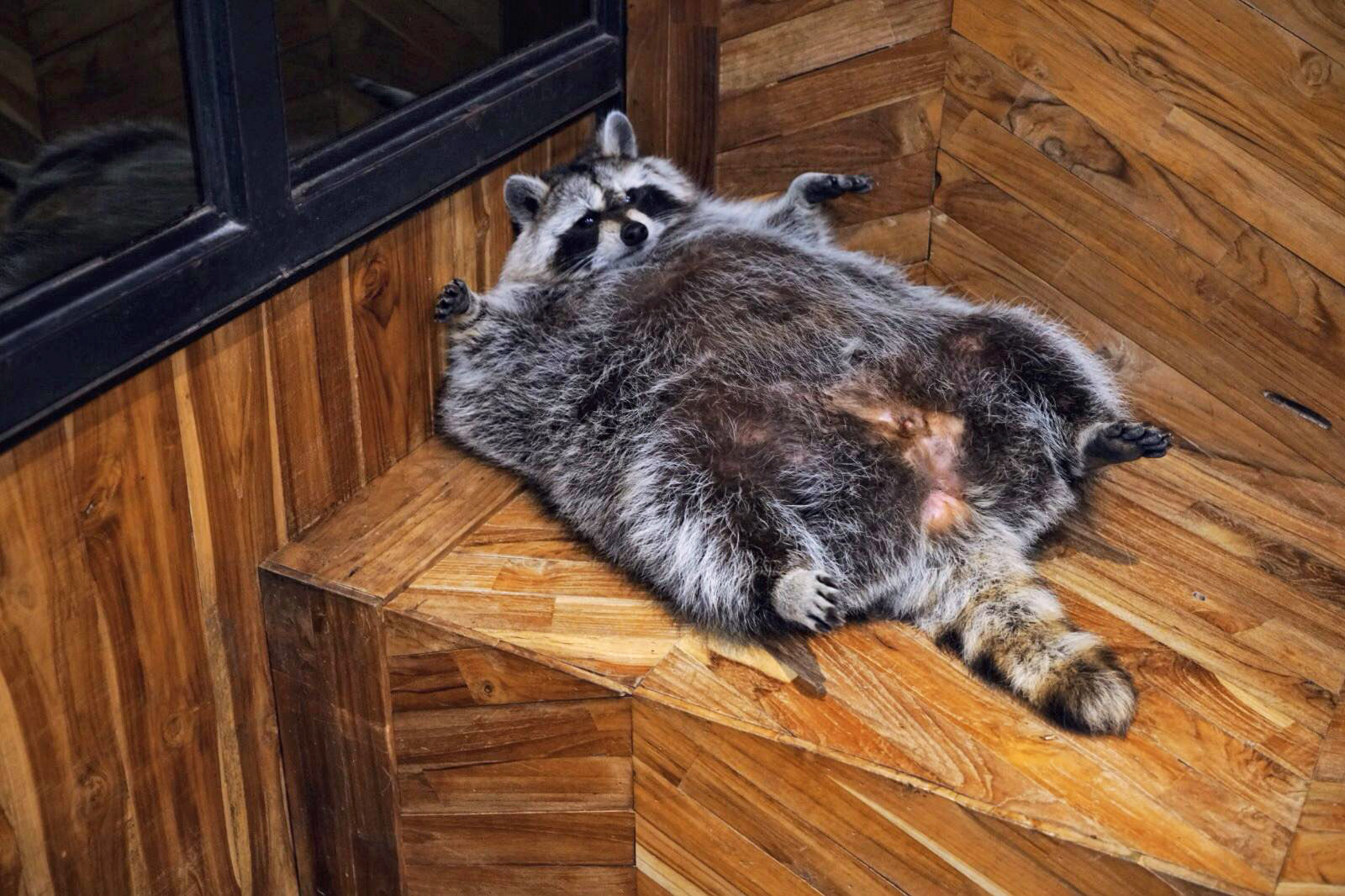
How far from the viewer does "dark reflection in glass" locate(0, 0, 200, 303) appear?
175 centimetres

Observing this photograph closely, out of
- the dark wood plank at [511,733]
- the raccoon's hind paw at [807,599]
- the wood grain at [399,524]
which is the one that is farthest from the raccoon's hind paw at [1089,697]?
the wood grain at [399,524]

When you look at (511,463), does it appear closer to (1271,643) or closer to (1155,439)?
(1155,439)

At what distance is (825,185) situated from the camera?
2.43m

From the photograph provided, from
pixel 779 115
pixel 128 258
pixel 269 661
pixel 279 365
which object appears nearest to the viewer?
pixel 128 258

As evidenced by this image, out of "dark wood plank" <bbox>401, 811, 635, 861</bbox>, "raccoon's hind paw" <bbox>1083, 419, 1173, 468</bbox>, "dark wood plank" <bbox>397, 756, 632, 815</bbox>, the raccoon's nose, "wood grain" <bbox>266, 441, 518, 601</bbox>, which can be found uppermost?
the raccoon's nose

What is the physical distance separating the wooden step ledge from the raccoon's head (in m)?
0.38

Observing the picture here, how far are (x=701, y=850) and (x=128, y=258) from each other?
43.6 inches

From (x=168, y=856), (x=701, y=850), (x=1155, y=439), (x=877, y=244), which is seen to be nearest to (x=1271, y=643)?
(x=1155, y=439)

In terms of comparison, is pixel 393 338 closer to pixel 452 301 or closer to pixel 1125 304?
pixel 452 301

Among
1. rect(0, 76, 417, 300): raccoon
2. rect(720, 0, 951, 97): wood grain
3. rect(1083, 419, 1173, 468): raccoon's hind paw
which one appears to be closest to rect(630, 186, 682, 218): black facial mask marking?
rect(720, 0, 951, 97): wood grain

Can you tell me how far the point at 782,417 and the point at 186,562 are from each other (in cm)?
89

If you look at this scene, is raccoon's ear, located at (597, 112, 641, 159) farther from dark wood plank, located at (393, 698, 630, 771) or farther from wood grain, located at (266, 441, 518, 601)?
dark wood plank, located at (393, 698, 630, 771)

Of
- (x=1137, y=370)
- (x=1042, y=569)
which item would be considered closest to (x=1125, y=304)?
(x=1137, y=370)

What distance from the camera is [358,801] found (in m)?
2.12
